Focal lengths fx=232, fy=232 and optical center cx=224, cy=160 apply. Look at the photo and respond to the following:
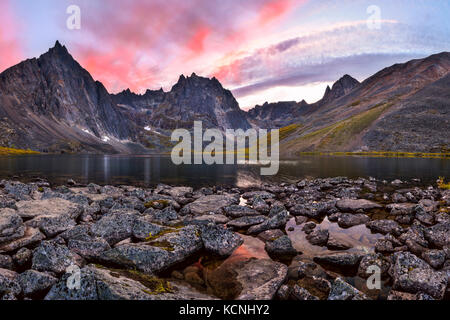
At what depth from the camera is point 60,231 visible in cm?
1478

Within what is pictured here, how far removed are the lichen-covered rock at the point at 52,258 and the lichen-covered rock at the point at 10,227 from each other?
4629 mm

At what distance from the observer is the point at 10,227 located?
13648mm

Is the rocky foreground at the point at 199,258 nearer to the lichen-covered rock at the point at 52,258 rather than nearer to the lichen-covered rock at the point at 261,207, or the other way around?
the lichen-covered rock at the point at 52,258

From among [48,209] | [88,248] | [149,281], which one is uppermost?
[48,209]

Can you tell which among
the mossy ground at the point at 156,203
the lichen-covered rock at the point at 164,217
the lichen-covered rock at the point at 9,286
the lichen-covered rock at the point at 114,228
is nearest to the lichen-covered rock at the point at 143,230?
the lichen-covered rock at the point at 114,228

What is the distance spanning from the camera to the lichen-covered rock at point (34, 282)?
8469 mm

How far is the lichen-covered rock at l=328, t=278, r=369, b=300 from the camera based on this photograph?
8.12 metres

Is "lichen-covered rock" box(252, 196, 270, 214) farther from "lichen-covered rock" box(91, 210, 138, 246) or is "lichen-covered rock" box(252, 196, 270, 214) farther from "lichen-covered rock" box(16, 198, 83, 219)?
"lichen-covered rock" box(16, 198, 83, 219)

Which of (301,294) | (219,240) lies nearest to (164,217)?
(219,240)

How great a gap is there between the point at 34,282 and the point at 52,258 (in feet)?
4.93

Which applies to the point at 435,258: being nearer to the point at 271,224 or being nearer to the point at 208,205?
the point at 271,224

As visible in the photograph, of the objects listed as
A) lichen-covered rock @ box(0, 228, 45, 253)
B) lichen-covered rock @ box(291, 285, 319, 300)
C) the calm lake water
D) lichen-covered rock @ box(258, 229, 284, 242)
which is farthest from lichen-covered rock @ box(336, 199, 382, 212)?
lichen-covered rock @ box(0, 228, 45, 253)
